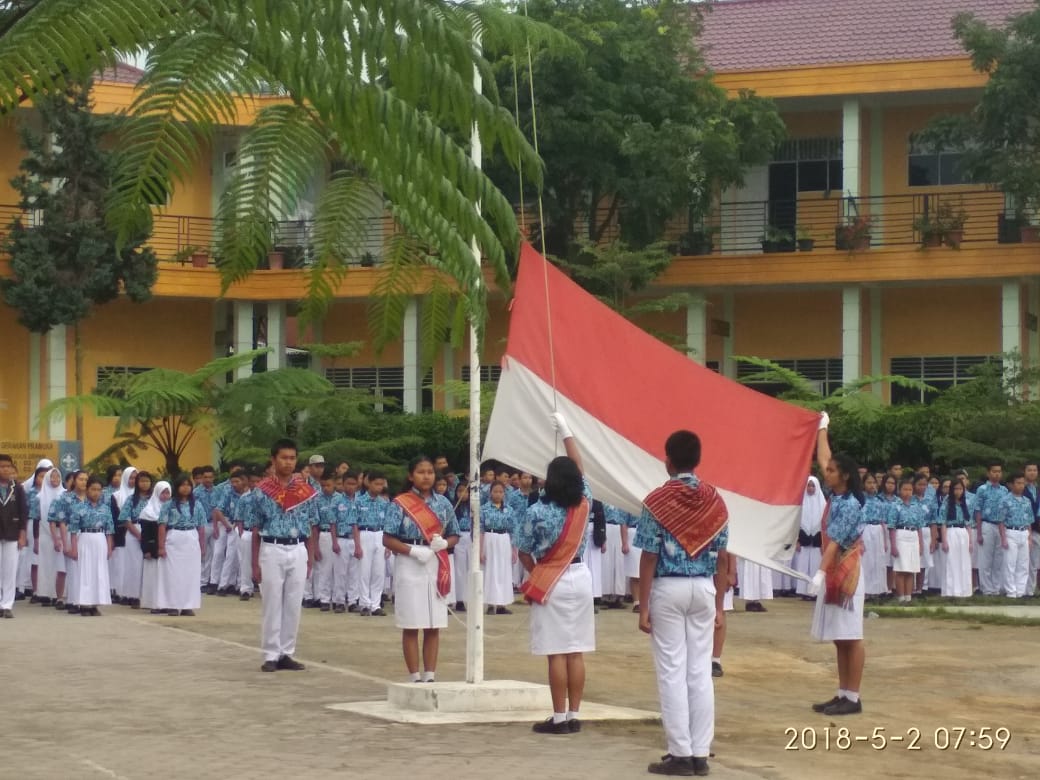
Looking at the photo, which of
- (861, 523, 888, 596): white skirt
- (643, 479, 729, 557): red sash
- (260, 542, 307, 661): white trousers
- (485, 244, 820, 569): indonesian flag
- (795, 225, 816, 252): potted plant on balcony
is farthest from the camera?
(795, 225, 816, 252): potted plant on balcony

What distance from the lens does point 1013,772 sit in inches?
353

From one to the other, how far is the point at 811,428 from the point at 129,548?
42.0ft

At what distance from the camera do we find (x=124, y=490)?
852 inches

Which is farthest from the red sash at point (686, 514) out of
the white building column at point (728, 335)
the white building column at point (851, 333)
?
the white building column at point (728, 335)

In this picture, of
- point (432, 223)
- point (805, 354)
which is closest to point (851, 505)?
point (432, 223)

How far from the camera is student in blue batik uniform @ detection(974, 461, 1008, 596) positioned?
73.8 ft

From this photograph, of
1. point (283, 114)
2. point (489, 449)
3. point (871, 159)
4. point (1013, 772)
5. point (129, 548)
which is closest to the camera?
point (283, 114)

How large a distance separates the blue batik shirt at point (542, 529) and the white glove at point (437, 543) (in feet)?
6.35

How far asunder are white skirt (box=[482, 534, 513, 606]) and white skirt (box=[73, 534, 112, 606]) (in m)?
4.38

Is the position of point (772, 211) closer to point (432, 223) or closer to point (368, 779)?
point (368, 779)

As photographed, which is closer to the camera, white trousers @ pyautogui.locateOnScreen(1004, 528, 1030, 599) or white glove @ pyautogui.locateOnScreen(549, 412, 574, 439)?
white glove @ pyautogui.locateOnScreen(549, 412, 574, 439)

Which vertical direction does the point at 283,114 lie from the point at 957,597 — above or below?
above

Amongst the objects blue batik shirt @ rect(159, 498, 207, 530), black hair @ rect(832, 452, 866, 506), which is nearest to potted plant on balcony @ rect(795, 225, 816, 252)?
blue batik shirt @ rect(159, 498, 207, 530)
